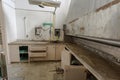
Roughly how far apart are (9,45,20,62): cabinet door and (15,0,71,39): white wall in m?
0.77

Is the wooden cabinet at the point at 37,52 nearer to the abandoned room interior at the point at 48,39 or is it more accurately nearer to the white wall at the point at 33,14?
the abandoned room interior at the point at 48,39

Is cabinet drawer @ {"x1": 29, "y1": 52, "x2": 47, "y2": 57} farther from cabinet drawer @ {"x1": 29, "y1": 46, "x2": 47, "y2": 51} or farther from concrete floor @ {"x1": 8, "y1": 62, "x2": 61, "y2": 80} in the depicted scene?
concrete floor @ {"x1": 8, "y1": 62, "x2": 61, "y2": 80}

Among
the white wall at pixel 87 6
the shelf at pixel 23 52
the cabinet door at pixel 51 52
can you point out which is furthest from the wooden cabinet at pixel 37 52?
the white wall at pixel 87 6

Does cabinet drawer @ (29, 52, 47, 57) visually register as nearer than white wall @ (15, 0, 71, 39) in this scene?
Yes

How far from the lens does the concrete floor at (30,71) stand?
2658 mm

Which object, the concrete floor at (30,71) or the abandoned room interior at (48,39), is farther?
the concrete floor at (30,71)

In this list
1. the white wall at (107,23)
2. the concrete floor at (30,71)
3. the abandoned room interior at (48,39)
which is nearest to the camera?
the white wall at (107,23)

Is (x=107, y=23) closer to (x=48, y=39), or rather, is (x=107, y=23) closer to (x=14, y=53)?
(x=14, y=53)

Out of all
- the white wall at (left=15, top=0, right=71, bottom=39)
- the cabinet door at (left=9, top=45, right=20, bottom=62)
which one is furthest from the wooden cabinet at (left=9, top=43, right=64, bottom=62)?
the white wall at (left=15, top=0, right=71, bottom=39)

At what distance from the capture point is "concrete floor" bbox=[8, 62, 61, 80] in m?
2.66

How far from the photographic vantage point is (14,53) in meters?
3.47

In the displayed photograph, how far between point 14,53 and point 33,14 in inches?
65.9

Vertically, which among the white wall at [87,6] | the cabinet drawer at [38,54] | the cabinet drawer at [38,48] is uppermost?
the white wall at [87,6]

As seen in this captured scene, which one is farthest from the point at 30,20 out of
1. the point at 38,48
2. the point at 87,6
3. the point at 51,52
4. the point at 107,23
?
the point at 107,23
